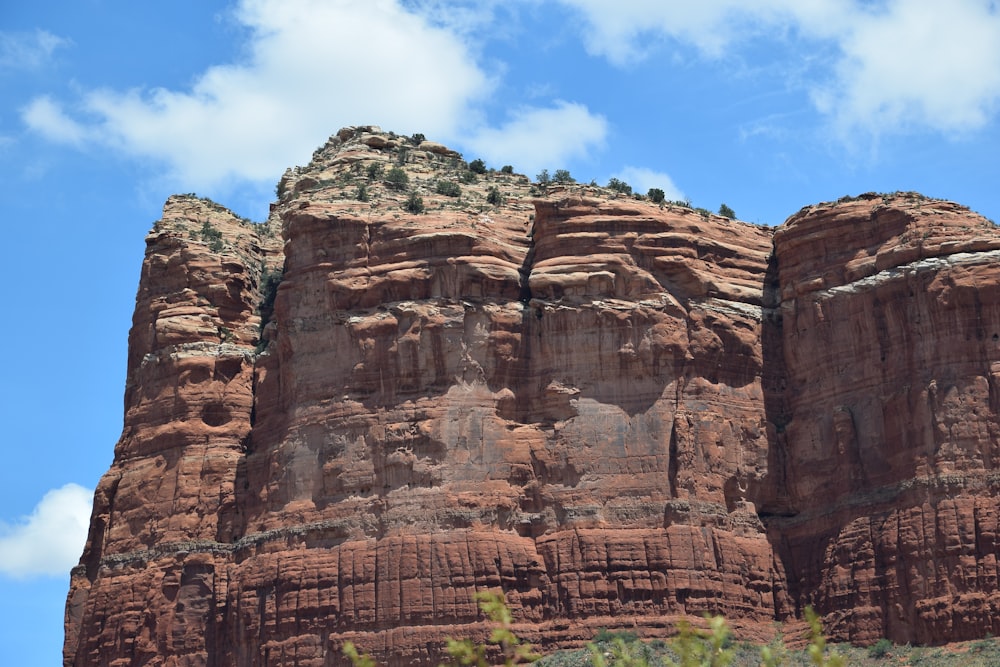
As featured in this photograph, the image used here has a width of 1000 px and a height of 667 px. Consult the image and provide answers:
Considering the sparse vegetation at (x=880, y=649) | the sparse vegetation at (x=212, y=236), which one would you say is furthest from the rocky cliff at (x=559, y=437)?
the sparse vegetation at (x=212, y=236)

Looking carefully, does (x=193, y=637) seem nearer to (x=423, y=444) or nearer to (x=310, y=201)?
(x=423, y=444)

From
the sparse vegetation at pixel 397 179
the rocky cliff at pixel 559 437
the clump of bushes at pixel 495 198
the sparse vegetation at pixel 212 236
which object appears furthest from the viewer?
the sparse vegetation at pixel 397 179

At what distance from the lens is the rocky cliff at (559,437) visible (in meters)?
53.2

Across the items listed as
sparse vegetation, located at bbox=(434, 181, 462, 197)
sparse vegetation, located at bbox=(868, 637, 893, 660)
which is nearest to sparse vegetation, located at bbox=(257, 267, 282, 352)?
sparse vegetation, located at bbox=(434, 181, 462, 197)

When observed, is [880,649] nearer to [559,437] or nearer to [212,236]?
[559,437]

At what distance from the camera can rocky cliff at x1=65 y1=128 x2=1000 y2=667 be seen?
175 ft

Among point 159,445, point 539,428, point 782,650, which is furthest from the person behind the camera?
point 159,445

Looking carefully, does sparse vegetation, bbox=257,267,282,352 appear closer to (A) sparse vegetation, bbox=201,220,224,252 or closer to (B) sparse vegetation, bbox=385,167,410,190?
(A) sparse vegetation, bbox=201,220,224,252

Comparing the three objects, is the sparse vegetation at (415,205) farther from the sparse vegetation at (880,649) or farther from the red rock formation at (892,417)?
the sparse vegetation at (880,649)

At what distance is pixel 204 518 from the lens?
58.4 metres

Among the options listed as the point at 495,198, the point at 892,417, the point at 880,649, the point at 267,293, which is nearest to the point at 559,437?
the point at 892,417

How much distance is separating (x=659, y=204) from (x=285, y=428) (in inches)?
606

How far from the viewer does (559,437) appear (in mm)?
55844

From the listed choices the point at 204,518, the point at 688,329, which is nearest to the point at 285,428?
the point at 204,518
